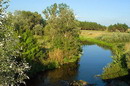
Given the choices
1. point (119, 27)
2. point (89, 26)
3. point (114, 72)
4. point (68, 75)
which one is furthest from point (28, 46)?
point (89, 26)

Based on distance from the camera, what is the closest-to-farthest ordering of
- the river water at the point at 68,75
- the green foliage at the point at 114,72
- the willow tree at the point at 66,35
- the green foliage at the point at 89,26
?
the river water at the point at 68,75 < the green foliage at the point at 114,72 < the willow tree at the point at 66,35 < the green foliage at the point at 89,26

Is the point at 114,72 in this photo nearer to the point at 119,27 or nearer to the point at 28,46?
the point at 28,46

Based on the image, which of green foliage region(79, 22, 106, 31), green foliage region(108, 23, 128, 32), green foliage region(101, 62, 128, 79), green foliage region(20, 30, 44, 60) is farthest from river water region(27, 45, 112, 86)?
green foliage region(79, 22, 106, 31)

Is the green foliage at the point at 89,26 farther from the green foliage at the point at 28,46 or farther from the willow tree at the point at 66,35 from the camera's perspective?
the green foliage at the point at 28,46

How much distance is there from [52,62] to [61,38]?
28.7 ft

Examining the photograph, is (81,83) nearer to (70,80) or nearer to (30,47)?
(70,80)

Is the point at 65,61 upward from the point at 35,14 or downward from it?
downward

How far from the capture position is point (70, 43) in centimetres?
4759

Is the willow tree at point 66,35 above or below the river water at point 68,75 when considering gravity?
above

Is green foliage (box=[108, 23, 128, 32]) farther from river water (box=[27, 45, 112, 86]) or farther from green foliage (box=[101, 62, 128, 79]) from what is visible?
green foliage (box=[101, 62, 128, 79])

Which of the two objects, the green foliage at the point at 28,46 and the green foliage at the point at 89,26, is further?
the green foliage at the point at 89,26

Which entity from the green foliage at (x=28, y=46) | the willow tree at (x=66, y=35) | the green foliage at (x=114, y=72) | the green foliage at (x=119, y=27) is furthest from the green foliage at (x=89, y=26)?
the green foliage at (x=114, y=72)

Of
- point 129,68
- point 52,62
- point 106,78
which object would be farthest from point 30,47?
point 129,68

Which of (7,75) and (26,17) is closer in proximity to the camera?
(7,75)
